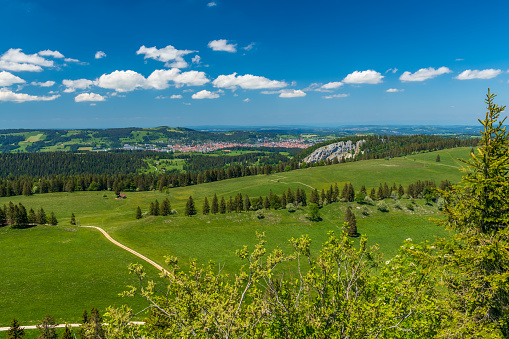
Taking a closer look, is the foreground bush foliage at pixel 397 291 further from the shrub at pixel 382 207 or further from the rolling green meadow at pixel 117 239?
the shrub at pixel 382 207

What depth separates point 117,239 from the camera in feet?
216

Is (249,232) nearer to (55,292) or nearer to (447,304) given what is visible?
(55,292)

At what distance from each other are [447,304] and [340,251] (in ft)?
21.9

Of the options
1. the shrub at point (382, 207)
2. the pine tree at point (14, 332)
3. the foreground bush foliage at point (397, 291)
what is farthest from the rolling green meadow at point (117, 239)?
the foreground bush foliage at point (397, 291)

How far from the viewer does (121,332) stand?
1046 centimetres

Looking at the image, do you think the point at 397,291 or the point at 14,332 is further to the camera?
the point at 14,332

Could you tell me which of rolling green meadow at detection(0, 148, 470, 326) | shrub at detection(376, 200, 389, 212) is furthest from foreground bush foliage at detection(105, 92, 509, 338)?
shrub at detection(376, 200, 389, 212)

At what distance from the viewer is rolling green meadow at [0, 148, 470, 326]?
131ft

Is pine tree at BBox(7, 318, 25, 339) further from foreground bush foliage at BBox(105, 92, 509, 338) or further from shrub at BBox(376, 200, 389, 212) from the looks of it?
shrub at BBox(376, 200, 389, 212)

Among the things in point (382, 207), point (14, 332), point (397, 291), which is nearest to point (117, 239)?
point (14, 332)

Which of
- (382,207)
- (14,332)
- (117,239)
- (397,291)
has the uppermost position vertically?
(397,291)

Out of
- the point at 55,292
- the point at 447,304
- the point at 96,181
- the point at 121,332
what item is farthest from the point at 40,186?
the point at 447,304

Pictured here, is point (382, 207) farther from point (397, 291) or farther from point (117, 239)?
point (117, 239)

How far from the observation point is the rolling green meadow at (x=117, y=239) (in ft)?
131
